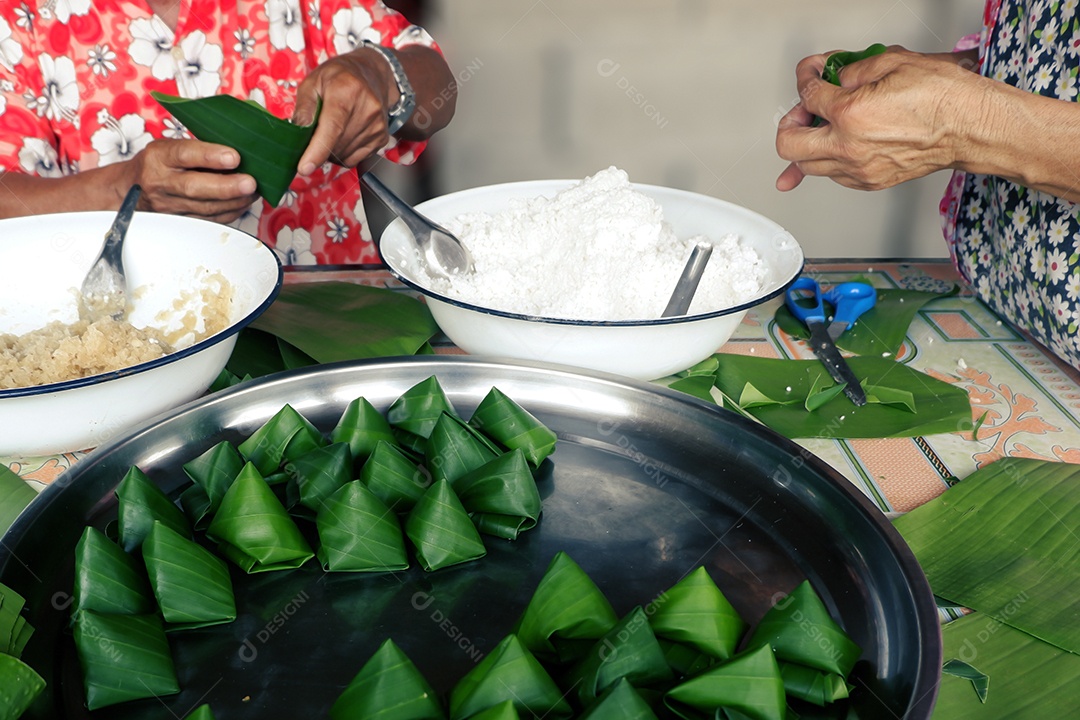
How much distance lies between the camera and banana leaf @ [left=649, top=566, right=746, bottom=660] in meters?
0.58

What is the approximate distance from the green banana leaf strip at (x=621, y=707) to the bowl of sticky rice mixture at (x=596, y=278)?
0.43 m

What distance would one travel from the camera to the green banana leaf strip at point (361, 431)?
77 centimetres

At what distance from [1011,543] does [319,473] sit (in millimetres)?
635

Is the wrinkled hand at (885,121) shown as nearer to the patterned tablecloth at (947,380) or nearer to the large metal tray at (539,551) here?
the patterned tablecloth at (947,380)

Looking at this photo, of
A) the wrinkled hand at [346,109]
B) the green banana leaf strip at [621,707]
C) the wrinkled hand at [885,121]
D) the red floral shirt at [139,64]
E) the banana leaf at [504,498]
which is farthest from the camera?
the red floral shirt at [139,64]

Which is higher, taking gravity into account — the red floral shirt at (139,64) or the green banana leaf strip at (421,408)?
the red floral shirt at (139,64)

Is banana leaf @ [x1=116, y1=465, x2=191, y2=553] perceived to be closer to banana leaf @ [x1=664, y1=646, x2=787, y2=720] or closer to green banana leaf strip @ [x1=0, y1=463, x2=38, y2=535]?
green banana leaf strip @ [x1=0, y1=463, x2=38, y2=535]

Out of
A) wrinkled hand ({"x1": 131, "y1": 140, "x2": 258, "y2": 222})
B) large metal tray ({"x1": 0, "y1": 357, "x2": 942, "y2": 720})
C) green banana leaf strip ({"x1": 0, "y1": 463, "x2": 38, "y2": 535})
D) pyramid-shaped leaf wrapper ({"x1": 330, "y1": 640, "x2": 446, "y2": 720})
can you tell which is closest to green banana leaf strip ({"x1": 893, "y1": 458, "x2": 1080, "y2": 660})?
large metal tray ({"x1": 0, "y1": 357, "x2": 942, "y2": 720})

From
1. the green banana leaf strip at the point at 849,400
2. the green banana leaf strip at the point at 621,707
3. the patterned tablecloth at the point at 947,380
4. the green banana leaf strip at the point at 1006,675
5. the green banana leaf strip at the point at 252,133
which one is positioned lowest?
the patterned tablecloth at the point at 947,380

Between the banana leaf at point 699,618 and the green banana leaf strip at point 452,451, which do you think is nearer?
the banana leaf at point 699,618

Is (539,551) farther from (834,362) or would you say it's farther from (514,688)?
(834,362)

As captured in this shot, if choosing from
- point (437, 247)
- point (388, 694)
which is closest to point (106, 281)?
point (437, 247)

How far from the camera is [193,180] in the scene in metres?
1.15

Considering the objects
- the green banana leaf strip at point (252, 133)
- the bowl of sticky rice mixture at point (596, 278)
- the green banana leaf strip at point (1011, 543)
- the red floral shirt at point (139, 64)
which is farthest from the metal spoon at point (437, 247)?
the red floral shirt at point (139, 64)
